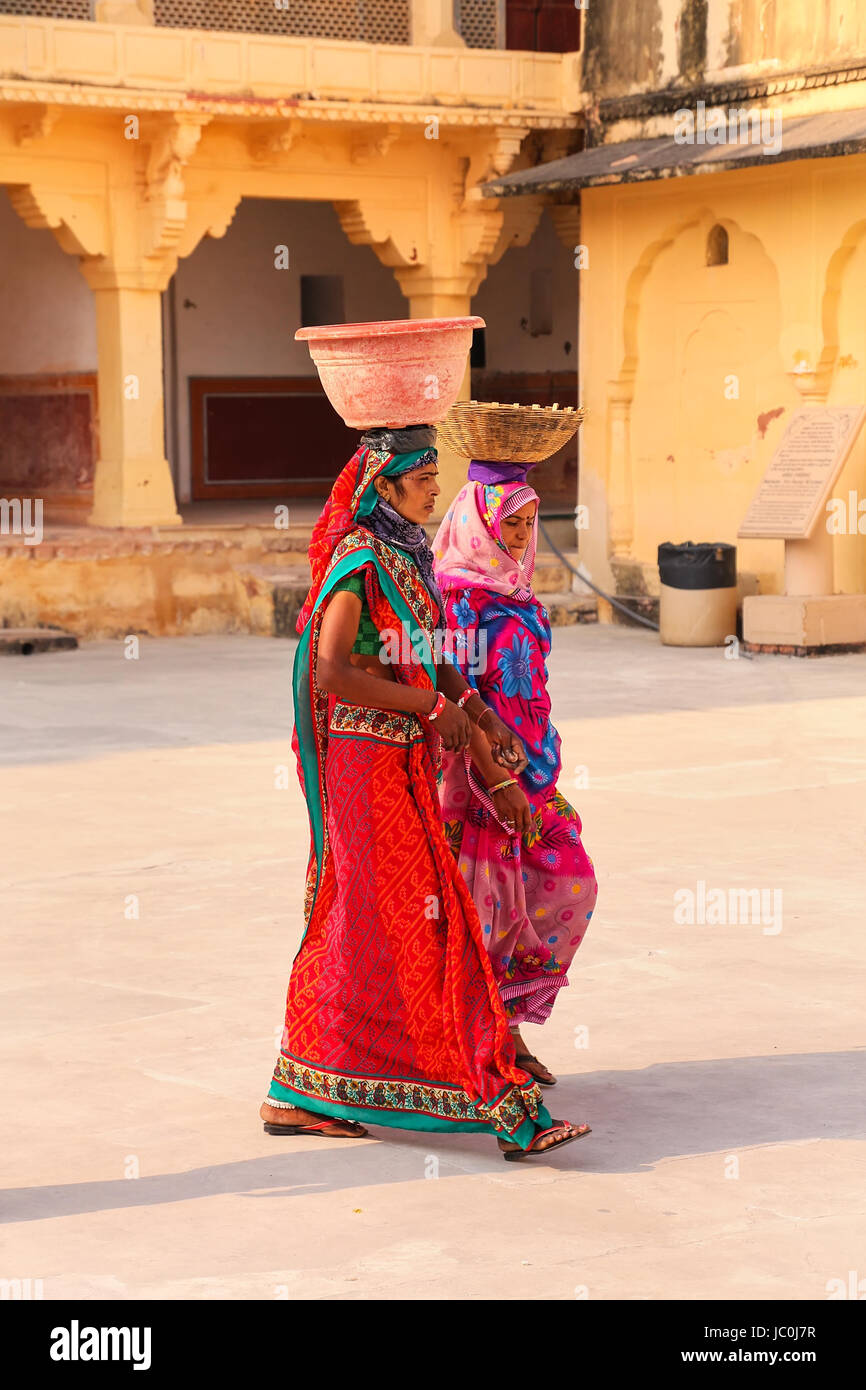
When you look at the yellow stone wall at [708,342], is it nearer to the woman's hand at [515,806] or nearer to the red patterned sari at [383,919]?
the woman's hand at [515,806]

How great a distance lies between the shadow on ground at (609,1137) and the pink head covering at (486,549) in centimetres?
114

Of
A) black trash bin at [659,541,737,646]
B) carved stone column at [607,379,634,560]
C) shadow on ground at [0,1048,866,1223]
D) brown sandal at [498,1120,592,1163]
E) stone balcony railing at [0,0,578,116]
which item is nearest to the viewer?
shadow on ground at [0,1048,866,1223]

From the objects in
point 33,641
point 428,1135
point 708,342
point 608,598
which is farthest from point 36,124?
point 428,1135

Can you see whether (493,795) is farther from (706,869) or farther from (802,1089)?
(706,869)

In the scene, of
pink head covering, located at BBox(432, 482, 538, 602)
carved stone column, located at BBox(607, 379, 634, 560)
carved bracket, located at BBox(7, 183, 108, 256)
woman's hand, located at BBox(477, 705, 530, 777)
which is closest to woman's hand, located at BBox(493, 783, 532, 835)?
woman's hand, located at BBox(477, 705, 530, 777)

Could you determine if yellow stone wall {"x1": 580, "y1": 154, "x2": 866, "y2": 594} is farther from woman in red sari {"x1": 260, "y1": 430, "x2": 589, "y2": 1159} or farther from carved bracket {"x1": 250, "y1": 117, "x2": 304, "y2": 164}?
woman in red sari {"x1": 260, "y1": 430, "x2": 589, "y2": 1159}

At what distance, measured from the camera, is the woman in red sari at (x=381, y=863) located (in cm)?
420

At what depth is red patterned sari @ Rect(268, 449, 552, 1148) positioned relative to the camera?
4.22 m

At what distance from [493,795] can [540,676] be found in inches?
13.2

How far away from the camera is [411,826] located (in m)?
4.27

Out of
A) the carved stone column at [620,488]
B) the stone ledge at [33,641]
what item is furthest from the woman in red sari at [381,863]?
the carved stone column at [620,488]

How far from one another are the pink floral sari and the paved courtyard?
Answer: 34 centimetres

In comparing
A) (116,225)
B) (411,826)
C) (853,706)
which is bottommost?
(853,706)

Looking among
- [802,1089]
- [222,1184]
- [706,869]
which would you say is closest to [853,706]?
[706,869]
